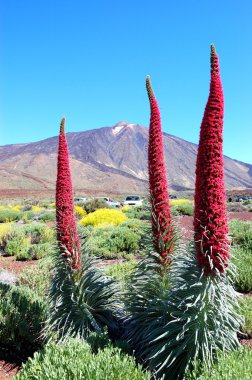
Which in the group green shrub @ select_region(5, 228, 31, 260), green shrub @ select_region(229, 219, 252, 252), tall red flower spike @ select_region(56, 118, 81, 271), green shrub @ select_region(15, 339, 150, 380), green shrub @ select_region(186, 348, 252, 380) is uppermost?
tall red flower spike @ select_region(56, 118, 81, 271)

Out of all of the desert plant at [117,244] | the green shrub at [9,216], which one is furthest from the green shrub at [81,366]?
the green shrub at [9,216]

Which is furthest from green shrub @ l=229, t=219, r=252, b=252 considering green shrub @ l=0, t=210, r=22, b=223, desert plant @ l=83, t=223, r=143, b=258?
green shrub @ l=0, t=210, r=22, b=223

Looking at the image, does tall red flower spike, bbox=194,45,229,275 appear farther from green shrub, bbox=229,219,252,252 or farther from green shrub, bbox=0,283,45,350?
green shrub, bbox=229,219,252,252

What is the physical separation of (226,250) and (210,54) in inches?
57.2

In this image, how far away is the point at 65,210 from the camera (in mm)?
3811

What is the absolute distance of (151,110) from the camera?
3303 millimetres

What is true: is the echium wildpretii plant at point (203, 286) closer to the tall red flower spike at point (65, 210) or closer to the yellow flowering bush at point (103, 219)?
the tall red flower spike at point (65, 210)

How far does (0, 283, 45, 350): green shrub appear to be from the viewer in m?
4.69

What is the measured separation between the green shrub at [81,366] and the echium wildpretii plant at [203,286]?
25 centimetres

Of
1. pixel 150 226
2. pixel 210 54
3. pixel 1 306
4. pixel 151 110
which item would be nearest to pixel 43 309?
pixel 1 306

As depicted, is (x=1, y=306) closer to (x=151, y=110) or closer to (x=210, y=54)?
(x=151, y=110)

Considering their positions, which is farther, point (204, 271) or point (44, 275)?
point (44, 275)

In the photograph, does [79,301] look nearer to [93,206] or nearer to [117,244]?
[117,244]

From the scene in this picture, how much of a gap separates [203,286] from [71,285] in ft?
5.03
